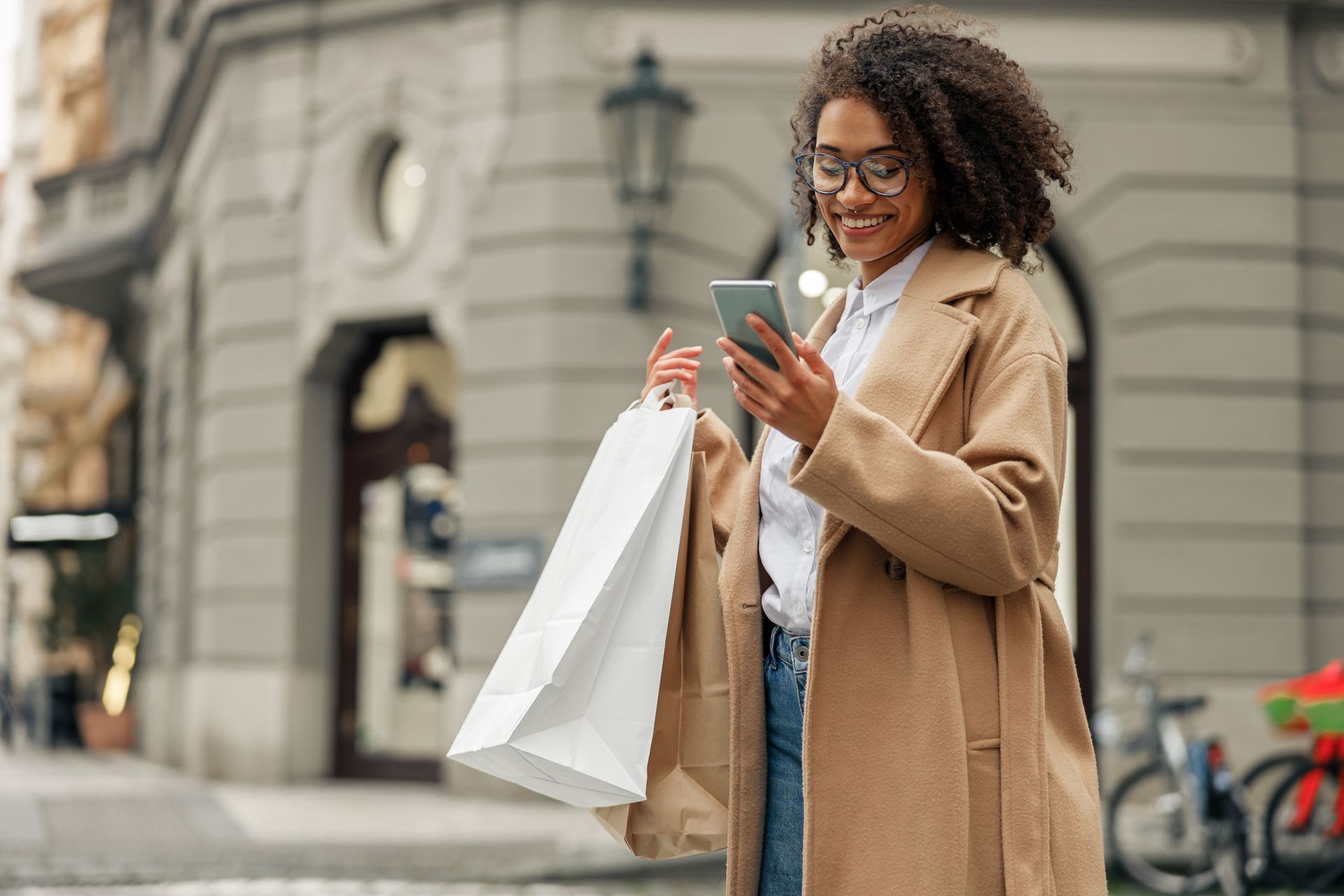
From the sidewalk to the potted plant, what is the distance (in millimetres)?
5707

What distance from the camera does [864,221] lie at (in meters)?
2.36

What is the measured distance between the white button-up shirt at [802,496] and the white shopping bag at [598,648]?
14 cm

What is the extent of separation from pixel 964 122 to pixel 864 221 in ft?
0.62

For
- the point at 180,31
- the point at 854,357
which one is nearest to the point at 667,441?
the point at 854,357

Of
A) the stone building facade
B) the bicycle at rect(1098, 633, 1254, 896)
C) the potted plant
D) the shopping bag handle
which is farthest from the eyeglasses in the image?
the potted plant

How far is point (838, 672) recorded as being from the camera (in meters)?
2.21

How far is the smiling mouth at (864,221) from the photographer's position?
2352 millimetres

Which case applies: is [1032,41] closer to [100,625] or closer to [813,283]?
[813,283]

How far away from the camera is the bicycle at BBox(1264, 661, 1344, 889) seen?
847 cm

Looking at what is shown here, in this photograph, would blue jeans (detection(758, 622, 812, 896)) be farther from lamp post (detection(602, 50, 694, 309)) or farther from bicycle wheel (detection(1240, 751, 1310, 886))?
lamp post (detection(602, 50, 694, 309))

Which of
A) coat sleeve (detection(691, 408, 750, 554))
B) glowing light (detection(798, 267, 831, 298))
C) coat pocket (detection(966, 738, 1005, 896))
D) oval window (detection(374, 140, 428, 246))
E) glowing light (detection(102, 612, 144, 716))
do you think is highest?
oval window (detection(374, 140, 428, 246))

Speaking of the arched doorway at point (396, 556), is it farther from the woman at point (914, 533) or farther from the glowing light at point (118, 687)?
the woman at point (914, 533)

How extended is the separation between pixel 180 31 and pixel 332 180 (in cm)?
420

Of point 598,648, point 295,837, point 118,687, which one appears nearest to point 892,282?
point 598,648
